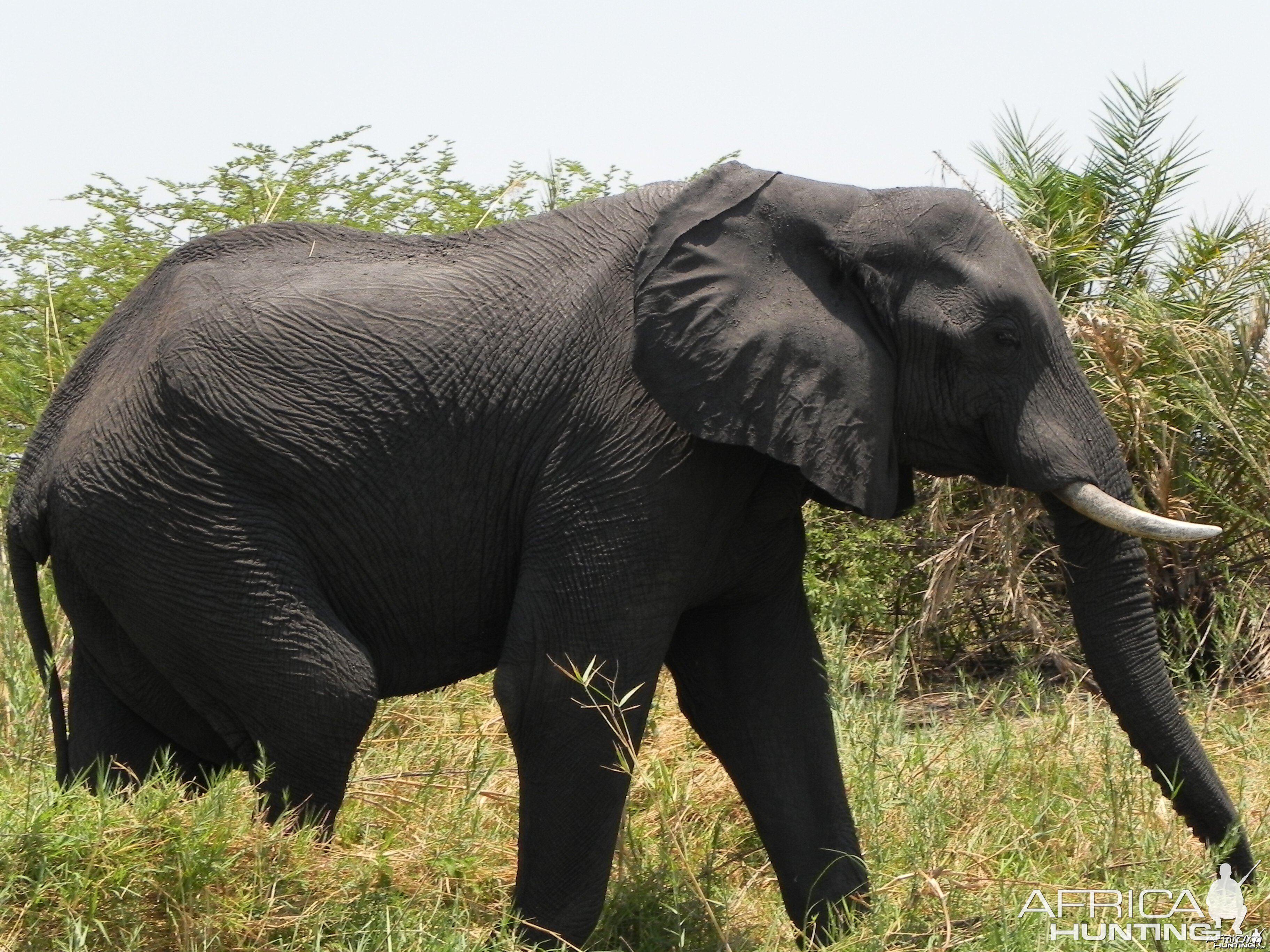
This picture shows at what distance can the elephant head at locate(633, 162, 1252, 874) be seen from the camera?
13.1 ft

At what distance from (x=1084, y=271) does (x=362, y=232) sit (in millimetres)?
4487

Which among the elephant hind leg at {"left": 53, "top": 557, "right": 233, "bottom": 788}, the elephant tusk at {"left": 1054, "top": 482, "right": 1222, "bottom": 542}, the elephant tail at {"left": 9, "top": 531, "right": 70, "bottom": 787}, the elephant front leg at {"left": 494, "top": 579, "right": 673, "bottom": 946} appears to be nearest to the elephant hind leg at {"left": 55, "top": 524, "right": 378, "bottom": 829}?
the elephant hind leg at {"left": 53, "top": 557, "right": 233, "bottom": 788}

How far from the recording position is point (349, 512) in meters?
4.05

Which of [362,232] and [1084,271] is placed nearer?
[362,232]

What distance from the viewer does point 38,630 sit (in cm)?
442

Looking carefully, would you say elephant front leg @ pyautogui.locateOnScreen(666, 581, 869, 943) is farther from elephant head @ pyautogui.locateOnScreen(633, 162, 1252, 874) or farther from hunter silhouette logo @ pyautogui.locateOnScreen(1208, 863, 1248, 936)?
hunter silhouette logo @ pyautogui.locateOnScreen(1208, 863, 1248, 936)

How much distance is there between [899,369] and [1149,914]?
1.62m

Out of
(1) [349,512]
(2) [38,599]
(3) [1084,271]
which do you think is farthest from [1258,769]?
(2) [38,599]

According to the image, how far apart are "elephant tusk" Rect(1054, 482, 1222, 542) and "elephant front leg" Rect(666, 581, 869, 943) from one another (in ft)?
2.78

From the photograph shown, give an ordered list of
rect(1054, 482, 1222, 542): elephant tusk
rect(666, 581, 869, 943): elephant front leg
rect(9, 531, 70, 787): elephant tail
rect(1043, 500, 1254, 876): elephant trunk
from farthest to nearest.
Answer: rect(666, 581, 869, 943): elephant front leg < rect(9, 531, 70, 787): elephant tail < rect(1043, 500, 1254, 876): elephant trunk < rect(1054, 482, 1222, 542): elephant tusk

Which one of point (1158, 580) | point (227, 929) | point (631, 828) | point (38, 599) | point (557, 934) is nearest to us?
point (227, 929)

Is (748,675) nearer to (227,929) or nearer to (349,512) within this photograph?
(349,512)

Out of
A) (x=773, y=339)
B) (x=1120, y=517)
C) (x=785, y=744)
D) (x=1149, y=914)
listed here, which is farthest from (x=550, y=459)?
(x=1149, y=914)

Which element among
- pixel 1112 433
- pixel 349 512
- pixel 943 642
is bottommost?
pixel 943 642
